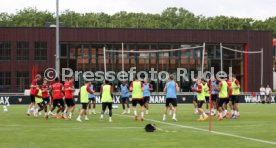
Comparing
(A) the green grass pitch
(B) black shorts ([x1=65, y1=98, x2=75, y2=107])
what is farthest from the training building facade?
(A) the green grass pitch

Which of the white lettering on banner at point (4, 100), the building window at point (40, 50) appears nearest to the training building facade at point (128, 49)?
Answer: the building window at point (40, 50)

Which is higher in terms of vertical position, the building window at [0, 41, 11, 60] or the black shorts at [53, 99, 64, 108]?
the building window at [0, 41, 11, 60]

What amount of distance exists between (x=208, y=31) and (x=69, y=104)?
162 feet

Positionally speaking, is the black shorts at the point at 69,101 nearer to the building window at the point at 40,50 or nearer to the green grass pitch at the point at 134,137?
the green grass pitch at the point at 134,137

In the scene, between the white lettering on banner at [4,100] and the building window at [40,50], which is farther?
the building window at [40,50]

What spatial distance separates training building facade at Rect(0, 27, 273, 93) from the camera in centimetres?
7456

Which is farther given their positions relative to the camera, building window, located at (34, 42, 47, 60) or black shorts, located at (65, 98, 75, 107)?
building window, located at (34, 42, 47, 60)

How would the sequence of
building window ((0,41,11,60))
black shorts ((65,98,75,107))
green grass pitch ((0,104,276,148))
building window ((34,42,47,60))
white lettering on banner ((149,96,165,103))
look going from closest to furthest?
green grass pitch ((0,104,276,148)) → black shorts ((65,98,75,107)) → white lettering on banner ((149,96,165,103)) → building window ((0,41,11,60)) → building window ((34,42,47,60))

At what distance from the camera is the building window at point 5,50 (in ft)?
244

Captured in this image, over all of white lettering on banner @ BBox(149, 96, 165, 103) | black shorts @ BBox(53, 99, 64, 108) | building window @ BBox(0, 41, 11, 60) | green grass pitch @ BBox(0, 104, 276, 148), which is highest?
building window @ BBox(0, 41, 11, 60)

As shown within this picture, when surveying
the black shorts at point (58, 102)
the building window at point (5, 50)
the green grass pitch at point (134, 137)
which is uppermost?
the building window at point (5, 50)

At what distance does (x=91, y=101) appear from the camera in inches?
1506

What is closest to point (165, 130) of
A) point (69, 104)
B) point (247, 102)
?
point (69, 104)

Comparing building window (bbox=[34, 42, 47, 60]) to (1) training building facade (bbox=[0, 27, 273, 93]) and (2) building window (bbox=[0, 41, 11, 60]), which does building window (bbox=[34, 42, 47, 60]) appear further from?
(2) building window (bbox=[0, 41, 11, 60])
